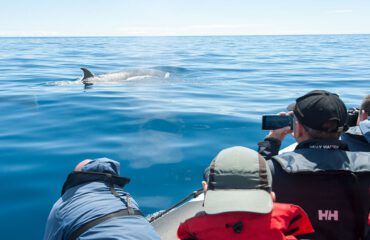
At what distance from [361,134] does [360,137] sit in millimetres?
40

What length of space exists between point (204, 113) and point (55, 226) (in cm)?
850

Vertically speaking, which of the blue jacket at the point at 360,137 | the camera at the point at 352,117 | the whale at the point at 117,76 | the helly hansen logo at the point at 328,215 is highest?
Answer: the camera at the point at 352,117

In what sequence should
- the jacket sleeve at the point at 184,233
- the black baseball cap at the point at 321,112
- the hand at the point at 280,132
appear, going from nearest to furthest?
1. the jacket sleeve at the point at 184,233
2. the black baseball cap at the point at 321,112
3. the hand at the point at 280,132

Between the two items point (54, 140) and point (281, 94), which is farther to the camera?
point (281, 94)

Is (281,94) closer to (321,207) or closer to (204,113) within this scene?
(204,113)

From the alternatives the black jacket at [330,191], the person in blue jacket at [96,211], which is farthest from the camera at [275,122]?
the person in blue jacket at [96,211]

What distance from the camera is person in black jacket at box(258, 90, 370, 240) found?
3193 mm

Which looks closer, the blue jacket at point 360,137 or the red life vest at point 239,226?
the red life vest at point 239,226

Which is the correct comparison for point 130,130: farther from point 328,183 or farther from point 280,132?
point 328,183

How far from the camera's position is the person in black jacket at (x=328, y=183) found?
126 inches

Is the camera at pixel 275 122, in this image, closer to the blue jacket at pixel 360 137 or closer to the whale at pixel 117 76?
the blue jacket at pixel 360 137

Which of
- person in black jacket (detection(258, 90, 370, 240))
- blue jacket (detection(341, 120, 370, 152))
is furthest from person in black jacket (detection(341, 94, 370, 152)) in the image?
person in black jacket (detection(258, 90, 370, 240))

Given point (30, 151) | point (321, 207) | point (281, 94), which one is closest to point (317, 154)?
point (321, 207)

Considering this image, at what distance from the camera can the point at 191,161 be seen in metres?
7.59
